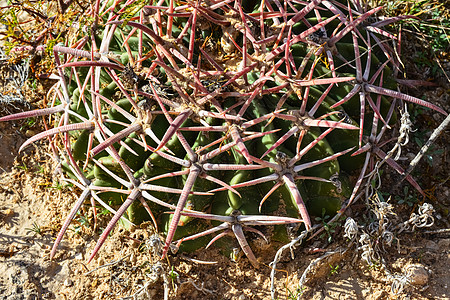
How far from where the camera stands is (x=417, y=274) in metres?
2.43

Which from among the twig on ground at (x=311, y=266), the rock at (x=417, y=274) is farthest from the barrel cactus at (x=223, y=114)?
the rock at (x=417, y=274)

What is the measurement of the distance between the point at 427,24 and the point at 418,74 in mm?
361

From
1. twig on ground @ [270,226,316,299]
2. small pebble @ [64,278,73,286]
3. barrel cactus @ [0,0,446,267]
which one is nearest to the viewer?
barrel cactus @ [0,0,446,267]

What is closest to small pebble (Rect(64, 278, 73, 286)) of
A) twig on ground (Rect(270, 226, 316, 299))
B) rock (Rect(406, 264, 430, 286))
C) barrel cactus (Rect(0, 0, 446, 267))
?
barrel cactus (Rect(0, 0, 446, 267))

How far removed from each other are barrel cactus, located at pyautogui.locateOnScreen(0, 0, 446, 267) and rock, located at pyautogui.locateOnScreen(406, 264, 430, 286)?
0.48 meters

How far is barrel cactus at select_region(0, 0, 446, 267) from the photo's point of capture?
2131 mm

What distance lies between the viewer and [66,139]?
2.60 meters

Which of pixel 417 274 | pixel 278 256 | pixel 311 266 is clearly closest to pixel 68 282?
pixel 278 256

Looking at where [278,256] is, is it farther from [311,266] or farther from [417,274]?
[417,274]

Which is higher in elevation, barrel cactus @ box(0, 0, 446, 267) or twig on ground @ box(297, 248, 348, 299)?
barrel cactus @ box(0, 0, 446, 267)

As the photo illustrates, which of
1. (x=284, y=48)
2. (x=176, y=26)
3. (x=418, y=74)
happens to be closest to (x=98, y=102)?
(x=176, y=26)

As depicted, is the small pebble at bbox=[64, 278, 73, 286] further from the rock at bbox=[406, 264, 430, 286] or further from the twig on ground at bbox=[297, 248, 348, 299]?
the rock at bbox=[406, 264, 430, 286]

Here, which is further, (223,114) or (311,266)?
(311,266)

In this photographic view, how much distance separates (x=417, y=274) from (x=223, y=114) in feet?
4.52
